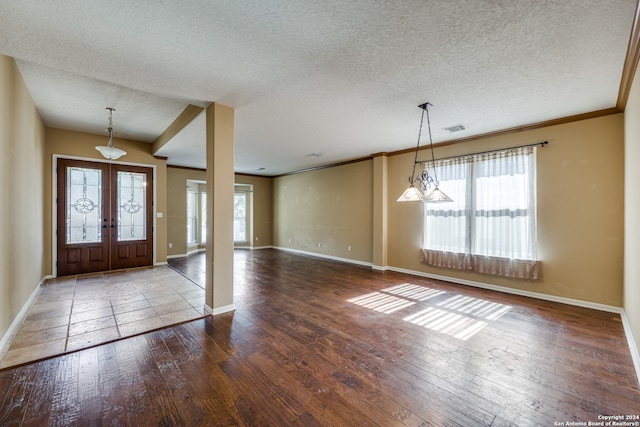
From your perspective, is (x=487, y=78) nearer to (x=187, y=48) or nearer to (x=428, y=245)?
(x=187, y=48)

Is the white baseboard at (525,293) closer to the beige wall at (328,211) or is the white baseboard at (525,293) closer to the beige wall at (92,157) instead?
the beige wall at (328,211)

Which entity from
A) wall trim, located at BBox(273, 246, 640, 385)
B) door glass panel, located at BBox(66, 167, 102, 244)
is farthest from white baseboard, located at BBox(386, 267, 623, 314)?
door glass panel, located at BBox(66, 167, 102, 244)

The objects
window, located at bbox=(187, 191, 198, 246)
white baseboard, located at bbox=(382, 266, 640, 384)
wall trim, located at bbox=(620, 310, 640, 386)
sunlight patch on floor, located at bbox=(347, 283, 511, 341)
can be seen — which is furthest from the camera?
window, located at bbox=(187, 191, 198, 246)

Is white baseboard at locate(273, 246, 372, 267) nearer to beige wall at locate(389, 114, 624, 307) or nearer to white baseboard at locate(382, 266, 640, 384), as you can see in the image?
white baseboard at locate(382, 266, 640, 384)

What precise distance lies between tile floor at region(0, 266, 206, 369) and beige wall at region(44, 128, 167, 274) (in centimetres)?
119

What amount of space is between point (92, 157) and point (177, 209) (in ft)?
8.82

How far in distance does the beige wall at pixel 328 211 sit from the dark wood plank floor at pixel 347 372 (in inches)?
139

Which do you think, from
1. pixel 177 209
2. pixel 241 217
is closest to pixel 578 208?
pixel 177 209

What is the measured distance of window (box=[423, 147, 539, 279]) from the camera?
4250 mm

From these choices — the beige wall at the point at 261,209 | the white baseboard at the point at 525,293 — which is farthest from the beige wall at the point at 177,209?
the white baseboard at the point at 525,293

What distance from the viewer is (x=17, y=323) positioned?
3.03 m

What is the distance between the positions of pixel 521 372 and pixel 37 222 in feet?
22.1

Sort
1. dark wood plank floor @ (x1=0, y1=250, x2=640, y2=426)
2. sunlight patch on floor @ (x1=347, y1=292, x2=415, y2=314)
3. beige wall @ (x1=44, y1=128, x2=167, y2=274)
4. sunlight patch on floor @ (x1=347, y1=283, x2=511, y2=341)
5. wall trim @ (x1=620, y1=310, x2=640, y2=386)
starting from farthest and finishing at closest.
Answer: beige wall @ (x1=44, y1=128, x2=167, y2=274) < sunlight patch on floor @ (x1=347, y1=292, x2=415, y2=314) < sunlight patch on floor @ (x1=347, y1=283, x2=511, y2=341) < wall trim @ (x1=620, y1=310, x2=640, y2=386) < dark wood plank floor @ (x1=0, y1=250, x2=640, y2=426)

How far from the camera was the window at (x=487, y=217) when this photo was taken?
13.9 ft
